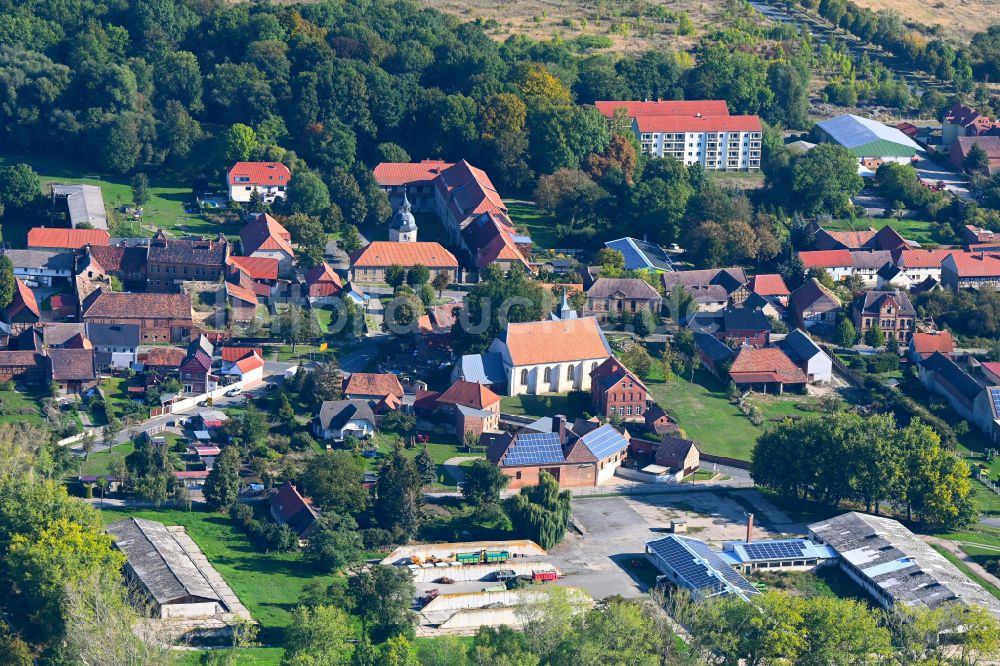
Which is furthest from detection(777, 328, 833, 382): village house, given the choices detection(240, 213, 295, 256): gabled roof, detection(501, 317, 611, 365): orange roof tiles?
detection(240, 213, 295, 256): gabled roof

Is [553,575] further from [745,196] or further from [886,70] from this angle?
[886,70]

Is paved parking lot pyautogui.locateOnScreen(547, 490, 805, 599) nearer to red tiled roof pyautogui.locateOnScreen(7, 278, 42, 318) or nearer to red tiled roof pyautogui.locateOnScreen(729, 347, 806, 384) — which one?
red tiled roof pyautogui.locateOnScreen(729, 347, 806, 384)

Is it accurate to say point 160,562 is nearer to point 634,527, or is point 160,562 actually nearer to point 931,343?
point 634,527

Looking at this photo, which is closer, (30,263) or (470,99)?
(30,263)

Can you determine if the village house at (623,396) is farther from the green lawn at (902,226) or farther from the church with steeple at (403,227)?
the green lawn at (902,226)

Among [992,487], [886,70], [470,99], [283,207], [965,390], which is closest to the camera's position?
[992,487]

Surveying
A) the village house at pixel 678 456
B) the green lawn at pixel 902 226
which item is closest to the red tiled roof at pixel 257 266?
the village house at pixel 678 456

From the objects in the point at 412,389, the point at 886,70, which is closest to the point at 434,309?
the point at 412,389
